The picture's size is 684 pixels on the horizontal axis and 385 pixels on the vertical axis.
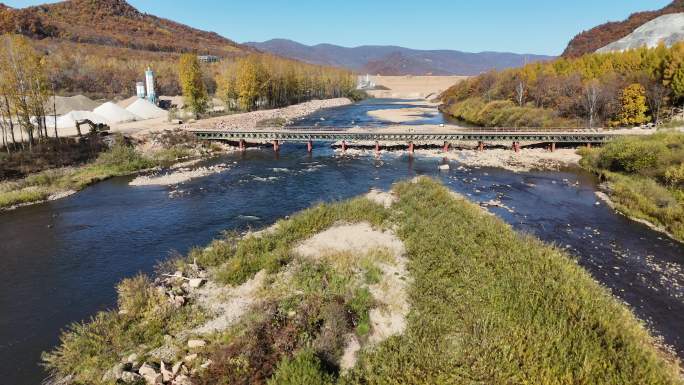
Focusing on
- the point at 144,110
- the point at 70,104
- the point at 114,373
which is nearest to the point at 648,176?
the point at 114,373

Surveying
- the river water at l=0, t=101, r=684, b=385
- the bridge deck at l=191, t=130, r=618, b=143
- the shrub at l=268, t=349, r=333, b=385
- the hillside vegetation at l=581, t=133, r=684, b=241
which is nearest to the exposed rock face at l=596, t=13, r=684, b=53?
the bridge deck at l=191, t=130, r=618, b=143

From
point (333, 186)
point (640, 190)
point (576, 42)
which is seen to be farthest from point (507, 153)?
point (576, 42)

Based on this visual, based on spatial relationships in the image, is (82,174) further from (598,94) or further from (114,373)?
(598,94)

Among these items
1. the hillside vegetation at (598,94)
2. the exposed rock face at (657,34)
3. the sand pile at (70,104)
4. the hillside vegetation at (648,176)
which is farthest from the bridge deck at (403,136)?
the exposed rock face at (657,34)

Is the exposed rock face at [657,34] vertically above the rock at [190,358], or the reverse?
the exposed rock face at [657,34]

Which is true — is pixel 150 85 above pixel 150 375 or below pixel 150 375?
above

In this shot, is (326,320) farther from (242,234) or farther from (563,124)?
(563,124)

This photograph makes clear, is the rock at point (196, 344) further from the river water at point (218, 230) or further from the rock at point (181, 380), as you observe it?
the river water at point (218, 230)
